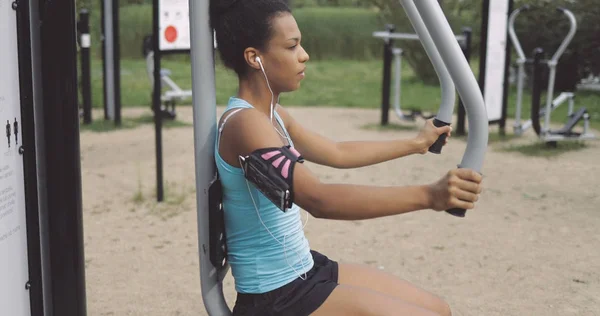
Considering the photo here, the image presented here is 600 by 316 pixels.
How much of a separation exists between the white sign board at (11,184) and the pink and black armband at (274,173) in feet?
2.01

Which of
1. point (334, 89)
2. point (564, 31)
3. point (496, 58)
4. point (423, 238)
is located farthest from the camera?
point (334, 89)

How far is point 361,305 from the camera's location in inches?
76.0

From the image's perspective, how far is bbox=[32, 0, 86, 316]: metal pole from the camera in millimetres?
2172

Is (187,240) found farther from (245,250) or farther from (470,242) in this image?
(245,250)

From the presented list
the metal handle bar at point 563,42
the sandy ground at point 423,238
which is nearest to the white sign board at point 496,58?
the metal handle bar at point 563,42

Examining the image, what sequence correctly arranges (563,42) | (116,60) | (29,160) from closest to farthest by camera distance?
(29,160)
(563,42)
(116,60)

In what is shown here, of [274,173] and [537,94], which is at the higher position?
[274,173]

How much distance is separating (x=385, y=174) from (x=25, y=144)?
4.69 m

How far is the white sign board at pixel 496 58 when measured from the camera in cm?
821

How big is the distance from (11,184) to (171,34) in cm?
359

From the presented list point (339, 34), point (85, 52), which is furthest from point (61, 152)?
point (339, 34)

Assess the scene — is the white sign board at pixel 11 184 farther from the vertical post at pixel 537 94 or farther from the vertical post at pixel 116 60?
the vertical post at pixel 116 60

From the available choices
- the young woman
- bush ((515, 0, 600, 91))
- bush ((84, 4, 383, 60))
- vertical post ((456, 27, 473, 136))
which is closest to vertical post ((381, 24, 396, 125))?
vertical post ((456, 27, 473, 136))

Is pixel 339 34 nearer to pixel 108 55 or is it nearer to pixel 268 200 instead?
pixel 108 55
